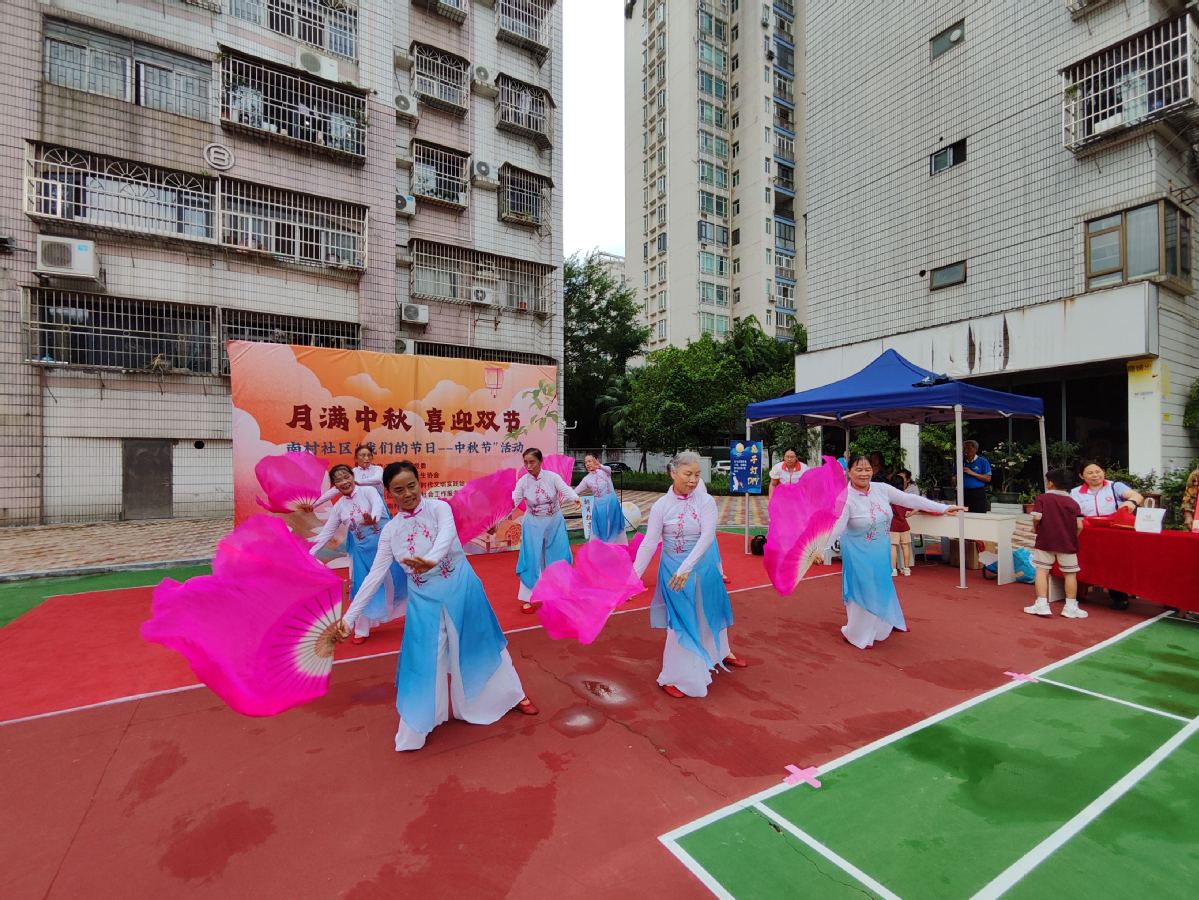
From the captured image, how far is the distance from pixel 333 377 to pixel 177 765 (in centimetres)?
565

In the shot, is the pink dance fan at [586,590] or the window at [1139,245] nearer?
the pink dance fan at [586,590]

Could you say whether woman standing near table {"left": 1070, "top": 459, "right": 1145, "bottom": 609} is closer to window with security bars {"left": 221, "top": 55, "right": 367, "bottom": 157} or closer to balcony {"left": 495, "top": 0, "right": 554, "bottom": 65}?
window with security bars {"left": 221, "top": 55, "right": 367, "bottom": 157}

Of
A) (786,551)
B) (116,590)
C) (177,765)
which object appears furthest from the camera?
(116,590)

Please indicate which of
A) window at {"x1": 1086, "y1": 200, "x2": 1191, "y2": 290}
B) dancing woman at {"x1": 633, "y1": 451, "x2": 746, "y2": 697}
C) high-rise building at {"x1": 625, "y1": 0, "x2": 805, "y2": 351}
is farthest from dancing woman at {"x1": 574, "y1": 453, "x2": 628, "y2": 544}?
high-rise building at {"x1": 625, "y1": 0, "x2": 805, "y2": 351}

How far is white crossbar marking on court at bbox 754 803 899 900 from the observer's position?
2.12m

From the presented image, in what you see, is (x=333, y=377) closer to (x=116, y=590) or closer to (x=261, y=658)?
(x=116, y=590)

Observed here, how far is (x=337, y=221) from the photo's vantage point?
13.9 meters

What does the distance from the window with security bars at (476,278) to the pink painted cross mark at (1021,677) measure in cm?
1413

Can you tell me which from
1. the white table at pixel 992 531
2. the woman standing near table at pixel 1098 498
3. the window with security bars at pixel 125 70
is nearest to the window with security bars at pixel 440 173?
the window with security bars at pixel 125 70

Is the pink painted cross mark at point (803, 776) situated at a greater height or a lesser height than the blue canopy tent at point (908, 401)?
lesser

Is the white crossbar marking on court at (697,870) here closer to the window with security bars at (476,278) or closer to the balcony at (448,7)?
the window with security bars at (476,278)

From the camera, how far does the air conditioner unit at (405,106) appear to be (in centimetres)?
1460

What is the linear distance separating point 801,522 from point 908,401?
376cm

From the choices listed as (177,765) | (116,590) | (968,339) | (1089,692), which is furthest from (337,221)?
(1089,692)
